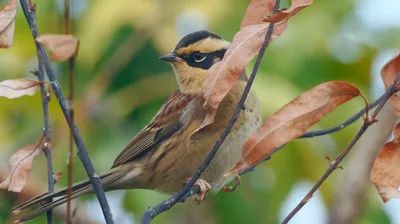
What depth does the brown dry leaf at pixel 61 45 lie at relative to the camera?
2027 mm

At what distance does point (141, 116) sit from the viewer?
5297 mm

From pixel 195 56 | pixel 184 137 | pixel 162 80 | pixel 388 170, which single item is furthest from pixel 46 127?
pixel 162 80

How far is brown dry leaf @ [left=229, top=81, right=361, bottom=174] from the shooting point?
2447 mm

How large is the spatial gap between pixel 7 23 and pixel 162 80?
2.80 metres

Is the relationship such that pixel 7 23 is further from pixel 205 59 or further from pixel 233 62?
pixel 205 59

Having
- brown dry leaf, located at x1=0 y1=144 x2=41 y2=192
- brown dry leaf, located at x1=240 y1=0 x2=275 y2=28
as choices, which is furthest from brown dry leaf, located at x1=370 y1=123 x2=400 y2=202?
brown dry leaf, located at x1=0 y1=144 x2=41 y2=192

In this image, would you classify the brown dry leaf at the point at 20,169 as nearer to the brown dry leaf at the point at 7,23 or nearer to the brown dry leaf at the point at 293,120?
the brown dry leaf at the point at 7,23

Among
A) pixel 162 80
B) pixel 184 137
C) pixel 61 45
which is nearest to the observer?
pixel 61 45

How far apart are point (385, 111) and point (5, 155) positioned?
2.64 metres

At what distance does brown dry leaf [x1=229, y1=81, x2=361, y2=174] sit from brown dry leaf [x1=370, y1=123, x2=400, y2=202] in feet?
0.65

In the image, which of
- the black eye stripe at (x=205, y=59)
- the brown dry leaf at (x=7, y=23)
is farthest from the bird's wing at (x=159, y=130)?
the brown dry leaf at (x=7, y=23)

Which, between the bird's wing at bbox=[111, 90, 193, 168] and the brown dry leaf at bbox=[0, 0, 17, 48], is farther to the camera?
the bird's wing at bbox=[111, 90, 193, 168]

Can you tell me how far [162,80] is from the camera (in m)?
5.34

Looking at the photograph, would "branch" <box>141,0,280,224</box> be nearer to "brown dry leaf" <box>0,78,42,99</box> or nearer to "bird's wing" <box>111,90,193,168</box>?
"brown dry leaf" <box>0,78,42,99</box>
